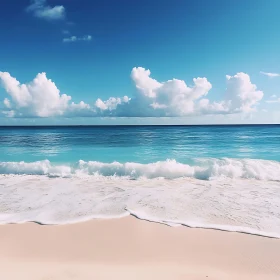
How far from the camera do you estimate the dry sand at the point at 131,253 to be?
14.2 ft

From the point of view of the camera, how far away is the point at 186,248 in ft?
17.1

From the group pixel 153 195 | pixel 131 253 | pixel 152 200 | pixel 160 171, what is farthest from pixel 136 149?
pixel 131 253

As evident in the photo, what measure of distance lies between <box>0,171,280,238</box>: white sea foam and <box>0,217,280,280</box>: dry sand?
1.96 feet

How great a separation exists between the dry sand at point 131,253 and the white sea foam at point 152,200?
0.60 m

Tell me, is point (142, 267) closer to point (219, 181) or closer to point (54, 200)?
point (54, 200)

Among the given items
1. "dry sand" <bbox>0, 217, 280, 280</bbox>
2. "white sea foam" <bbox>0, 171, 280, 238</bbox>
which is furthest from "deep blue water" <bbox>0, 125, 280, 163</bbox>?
"dry sand" <bbox>0, 217, 280, 280</bbox>

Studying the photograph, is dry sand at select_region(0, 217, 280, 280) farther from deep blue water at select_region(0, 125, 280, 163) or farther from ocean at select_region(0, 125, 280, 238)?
deep blue water at select_region(0, 125, 280, 163)

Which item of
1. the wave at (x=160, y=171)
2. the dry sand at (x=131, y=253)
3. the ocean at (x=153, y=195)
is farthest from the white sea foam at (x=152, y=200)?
the dry sand at (x=131, y=253)

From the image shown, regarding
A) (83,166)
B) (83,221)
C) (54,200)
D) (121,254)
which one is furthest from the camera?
(83,166)

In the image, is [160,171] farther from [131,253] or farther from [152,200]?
[131,253]

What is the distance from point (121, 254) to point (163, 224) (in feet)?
6.15

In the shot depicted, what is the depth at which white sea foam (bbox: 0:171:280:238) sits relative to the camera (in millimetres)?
6875

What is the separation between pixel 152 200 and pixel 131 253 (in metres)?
3.79

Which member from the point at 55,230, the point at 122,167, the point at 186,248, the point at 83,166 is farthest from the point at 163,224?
the point at 83,166
